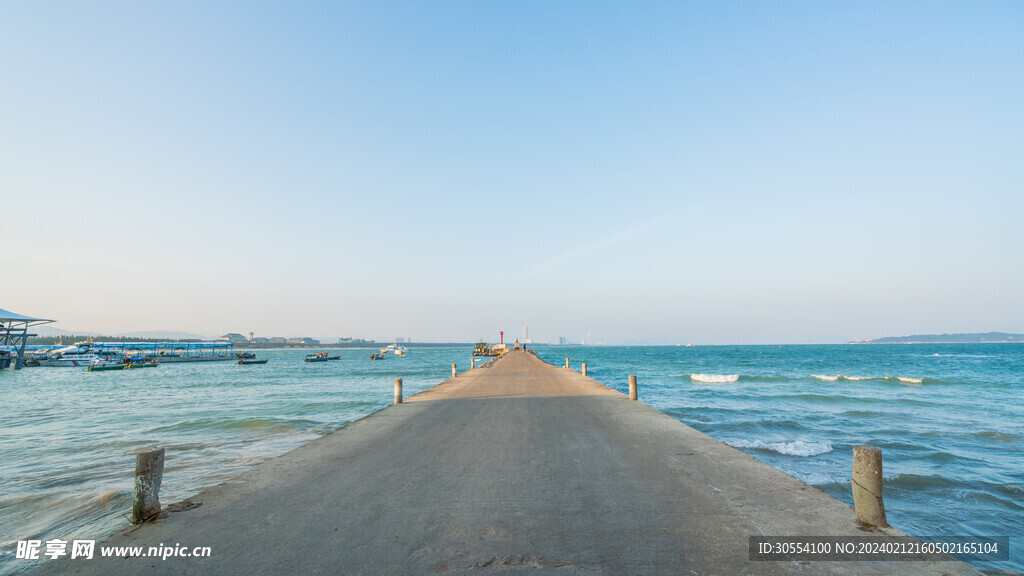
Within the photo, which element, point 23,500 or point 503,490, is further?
point 23,500

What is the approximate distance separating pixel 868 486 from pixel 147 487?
27.6 ft

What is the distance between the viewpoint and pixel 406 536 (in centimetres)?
466

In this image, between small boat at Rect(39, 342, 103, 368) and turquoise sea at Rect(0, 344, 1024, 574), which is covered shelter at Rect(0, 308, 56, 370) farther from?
turquoise sea at Rect(0, 344, 1024, 574)

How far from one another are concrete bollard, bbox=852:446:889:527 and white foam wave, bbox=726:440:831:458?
8.42 metres

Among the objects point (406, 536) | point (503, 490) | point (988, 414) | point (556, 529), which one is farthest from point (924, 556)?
point (988, 414)

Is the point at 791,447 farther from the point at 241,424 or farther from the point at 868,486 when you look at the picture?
the point at 241,424

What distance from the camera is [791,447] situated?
12.9 meters

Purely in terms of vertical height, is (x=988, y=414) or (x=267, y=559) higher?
(x=267, y=559)

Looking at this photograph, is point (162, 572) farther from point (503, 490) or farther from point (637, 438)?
point (637, 438)

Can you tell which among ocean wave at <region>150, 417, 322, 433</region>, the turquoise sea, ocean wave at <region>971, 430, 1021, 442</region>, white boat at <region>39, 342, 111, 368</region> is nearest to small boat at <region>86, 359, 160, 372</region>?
white boat at <region>39, 342, 111, 368</region>

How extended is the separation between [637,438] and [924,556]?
5.68 meters

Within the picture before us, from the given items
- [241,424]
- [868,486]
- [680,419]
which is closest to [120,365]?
[241,424]

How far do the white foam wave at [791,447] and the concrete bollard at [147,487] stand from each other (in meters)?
13.3

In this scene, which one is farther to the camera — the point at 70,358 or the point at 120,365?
the point at 70,358
